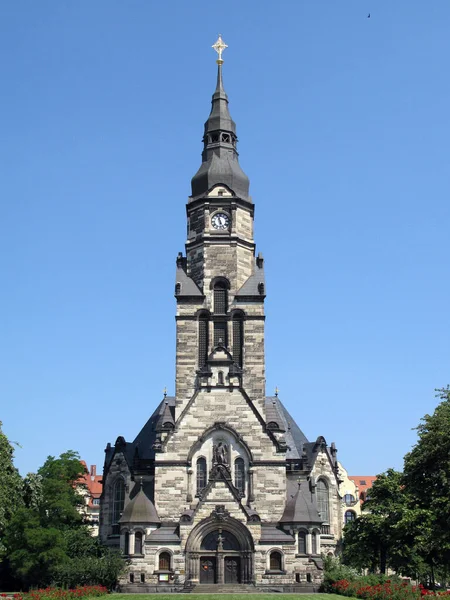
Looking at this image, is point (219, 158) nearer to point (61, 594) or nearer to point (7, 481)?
point (7, 481)

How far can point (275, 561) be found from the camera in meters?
54.1

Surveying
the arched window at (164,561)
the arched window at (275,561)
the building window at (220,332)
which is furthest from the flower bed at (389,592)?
the building window at (220,332)

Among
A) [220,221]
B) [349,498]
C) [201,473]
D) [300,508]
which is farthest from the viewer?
[349,498]

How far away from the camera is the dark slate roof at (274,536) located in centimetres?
5394

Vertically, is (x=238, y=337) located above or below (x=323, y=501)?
above

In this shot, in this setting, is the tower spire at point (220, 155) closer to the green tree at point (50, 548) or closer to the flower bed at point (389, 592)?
the green tree at point (50, 548)

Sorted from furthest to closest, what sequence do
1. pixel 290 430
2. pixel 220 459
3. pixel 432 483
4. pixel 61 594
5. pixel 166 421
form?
pixel 290 430 < pixel 166 421 < pixel 220 459 < pixel 432 483 < pixel 61 594

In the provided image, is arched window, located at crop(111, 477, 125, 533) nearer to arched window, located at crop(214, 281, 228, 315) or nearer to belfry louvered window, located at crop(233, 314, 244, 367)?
belfry louvered window, located at crop(233, 314, 244, 367)

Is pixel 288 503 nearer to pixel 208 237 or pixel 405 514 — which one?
pixel 405 514

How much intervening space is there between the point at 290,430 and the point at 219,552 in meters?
13.5

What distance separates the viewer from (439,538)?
41.4m

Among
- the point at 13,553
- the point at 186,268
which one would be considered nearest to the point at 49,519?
the point at 13,553

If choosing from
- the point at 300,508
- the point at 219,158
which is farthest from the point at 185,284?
the point at 300,508

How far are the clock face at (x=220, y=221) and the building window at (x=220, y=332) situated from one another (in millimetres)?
7739
